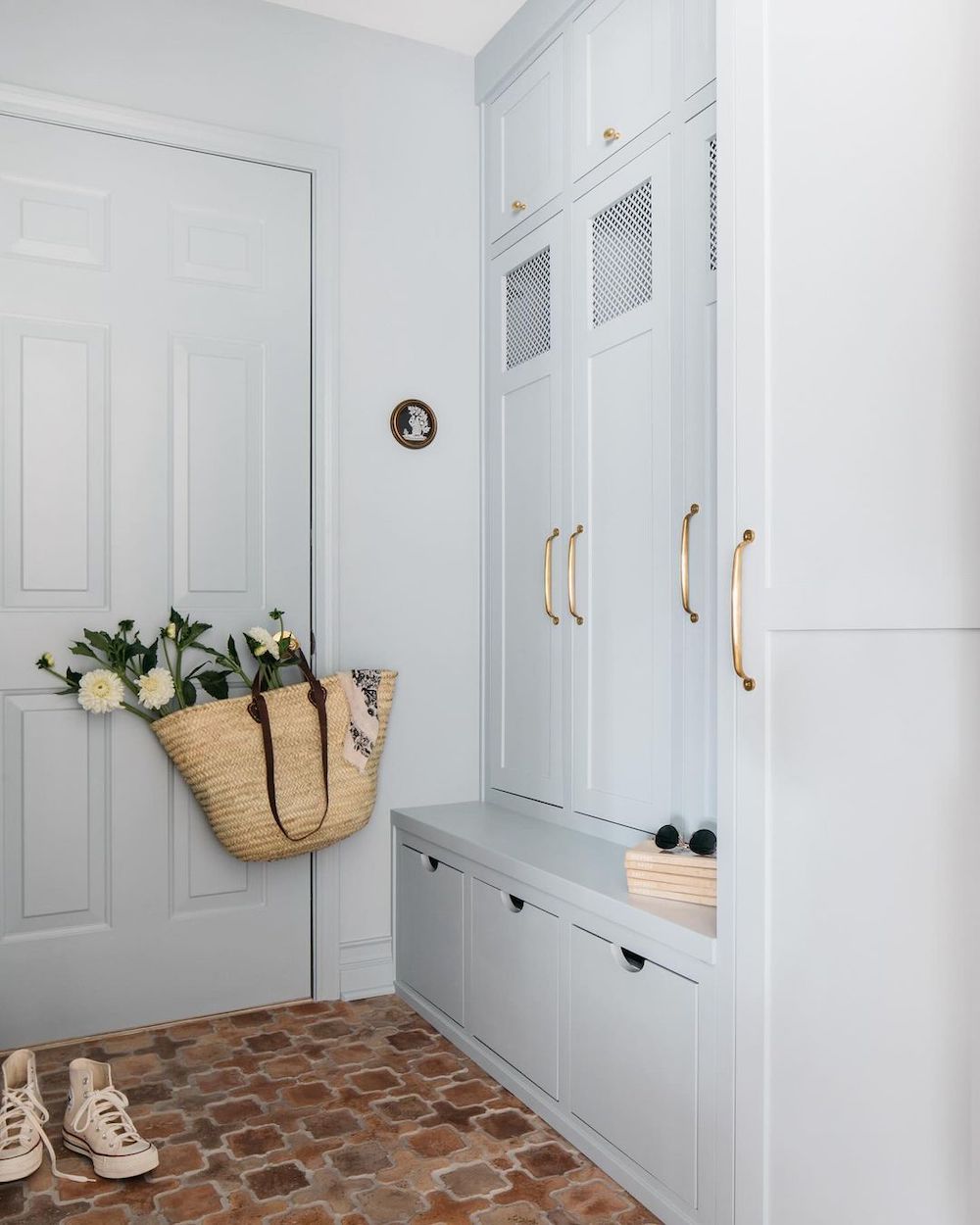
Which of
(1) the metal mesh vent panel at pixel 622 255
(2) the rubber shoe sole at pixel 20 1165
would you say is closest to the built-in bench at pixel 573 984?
(2) the rubber shoe sole at pixel 20 1165

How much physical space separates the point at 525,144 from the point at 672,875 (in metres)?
2.01

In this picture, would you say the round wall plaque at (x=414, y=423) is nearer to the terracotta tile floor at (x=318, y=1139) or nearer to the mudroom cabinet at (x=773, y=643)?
the mudroom cabinet at (x=773, y=643)

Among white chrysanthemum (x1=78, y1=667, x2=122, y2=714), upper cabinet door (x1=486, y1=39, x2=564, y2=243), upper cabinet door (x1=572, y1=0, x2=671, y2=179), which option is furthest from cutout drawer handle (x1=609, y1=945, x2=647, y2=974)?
upper cabinet door (x1=486, y1=39, x2=564, y2=243)

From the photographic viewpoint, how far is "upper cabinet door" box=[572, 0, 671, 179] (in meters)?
2.29

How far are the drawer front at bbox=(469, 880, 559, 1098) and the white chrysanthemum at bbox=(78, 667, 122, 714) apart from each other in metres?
0.98

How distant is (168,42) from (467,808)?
2.19 metres

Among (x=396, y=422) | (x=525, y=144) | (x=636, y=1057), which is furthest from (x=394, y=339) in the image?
(x=636, y=1057)

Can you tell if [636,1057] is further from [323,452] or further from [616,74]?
[616,74]

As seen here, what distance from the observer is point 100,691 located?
2.52 meters

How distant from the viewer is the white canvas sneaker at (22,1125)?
6.35 ft

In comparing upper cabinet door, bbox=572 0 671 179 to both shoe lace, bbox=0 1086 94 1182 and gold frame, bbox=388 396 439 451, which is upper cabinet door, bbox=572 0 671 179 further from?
shoe lace, bbox=0 1086 94 1182

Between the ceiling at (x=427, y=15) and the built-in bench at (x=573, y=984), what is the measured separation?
2.21m

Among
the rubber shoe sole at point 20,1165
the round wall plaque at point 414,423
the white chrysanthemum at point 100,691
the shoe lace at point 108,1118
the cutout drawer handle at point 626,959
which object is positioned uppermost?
the round wall plaque at point 414,423

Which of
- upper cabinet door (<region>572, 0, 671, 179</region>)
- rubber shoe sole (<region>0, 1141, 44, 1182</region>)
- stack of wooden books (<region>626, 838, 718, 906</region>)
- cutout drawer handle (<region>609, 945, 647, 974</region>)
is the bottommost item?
rubber shoe sole (<region>0, 1141, 44, 1182</region>)
